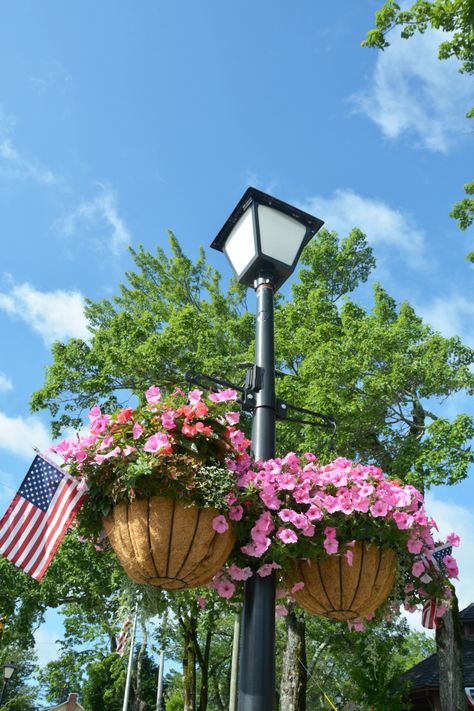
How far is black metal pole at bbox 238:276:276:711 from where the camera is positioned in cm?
254

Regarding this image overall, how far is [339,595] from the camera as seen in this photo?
112 inches

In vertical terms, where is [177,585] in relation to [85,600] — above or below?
below

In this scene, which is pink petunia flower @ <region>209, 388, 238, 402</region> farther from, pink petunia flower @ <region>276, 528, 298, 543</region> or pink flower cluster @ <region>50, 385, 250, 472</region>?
pink petunia flower @ <region>276, 528, 298, 543</region>

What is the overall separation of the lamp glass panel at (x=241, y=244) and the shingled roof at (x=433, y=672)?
17247 mm

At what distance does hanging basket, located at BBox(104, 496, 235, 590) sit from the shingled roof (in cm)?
1754

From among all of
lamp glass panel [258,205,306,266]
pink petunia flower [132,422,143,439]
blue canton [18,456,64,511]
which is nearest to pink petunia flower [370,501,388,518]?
pink petunia flower [132,422,143,439]

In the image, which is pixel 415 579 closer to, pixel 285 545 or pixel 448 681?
pixel 285 545

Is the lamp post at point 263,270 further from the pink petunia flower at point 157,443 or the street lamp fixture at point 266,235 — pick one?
the pink petunia flower at point 157,443

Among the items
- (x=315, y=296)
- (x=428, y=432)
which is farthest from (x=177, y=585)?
(x=315, y=296)

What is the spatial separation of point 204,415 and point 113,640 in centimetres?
3107

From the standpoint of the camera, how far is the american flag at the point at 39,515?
2.88 meters

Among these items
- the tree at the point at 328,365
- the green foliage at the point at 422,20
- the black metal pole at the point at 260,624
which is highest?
the green foliage at the point at 422,20

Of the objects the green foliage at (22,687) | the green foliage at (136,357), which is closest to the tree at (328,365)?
the green foliage at (136,357)

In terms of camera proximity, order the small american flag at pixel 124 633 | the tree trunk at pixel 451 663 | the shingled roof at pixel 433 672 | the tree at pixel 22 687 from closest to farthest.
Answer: the small american flag at pixel 124 633, the tree trunk at pixel 451 663, the shingled roof at pixel 433 672, the tree at pixel 22 687
